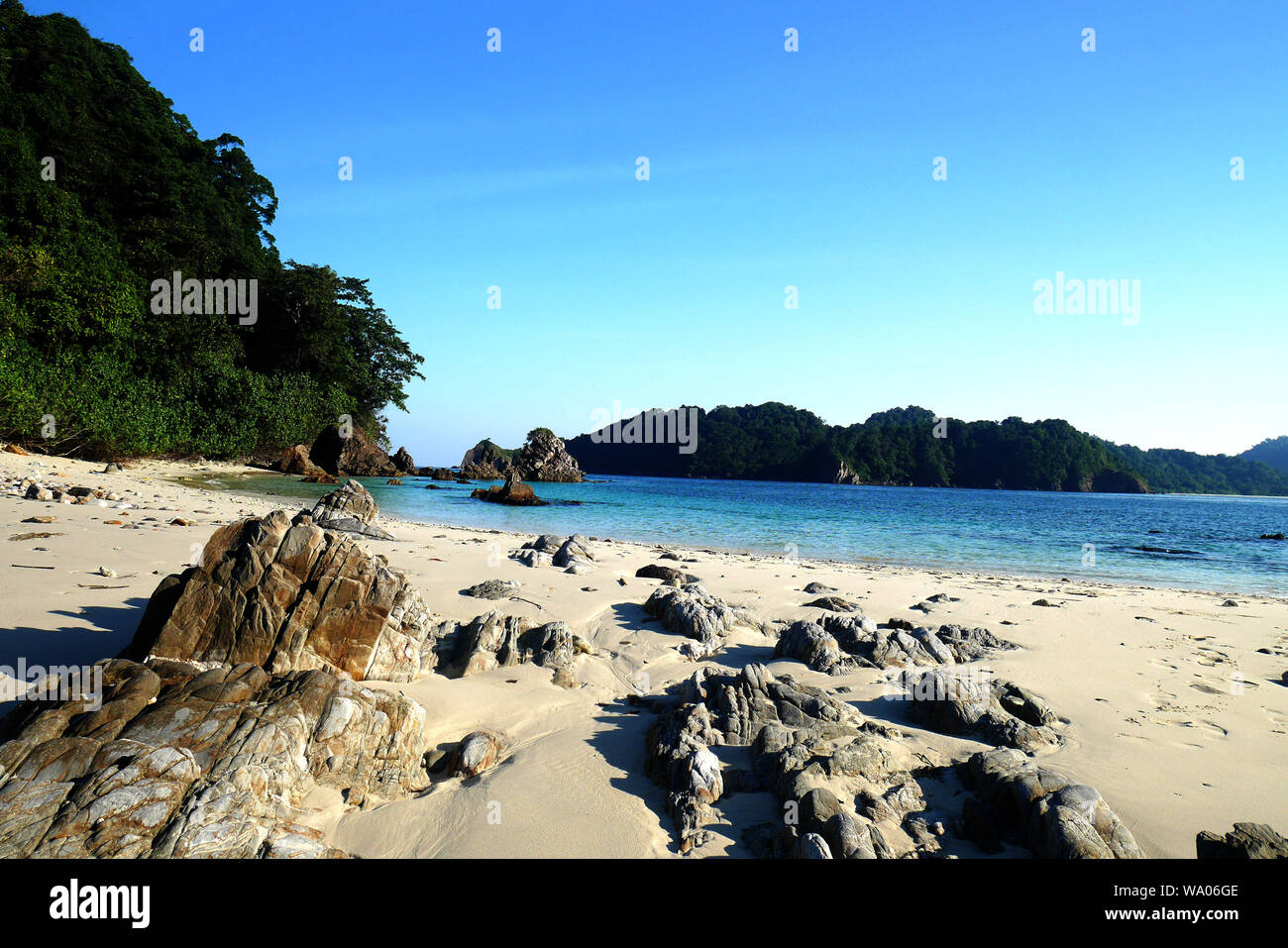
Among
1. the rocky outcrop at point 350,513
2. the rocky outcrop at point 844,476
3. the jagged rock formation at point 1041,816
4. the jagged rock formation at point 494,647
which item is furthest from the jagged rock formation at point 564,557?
the rocky outcrop at point 844,476

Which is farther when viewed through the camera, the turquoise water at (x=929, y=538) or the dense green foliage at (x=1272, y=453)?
the dense green foliage at (x=1272, y=453)

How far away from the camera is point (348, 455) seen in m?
51.2

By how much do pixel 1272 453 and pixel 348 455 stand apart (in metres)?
241

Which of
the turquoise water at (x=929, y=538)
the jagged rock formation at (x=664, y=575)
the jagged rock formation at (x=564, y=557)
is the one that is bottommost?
the turquoise water at (x=929, y=538)

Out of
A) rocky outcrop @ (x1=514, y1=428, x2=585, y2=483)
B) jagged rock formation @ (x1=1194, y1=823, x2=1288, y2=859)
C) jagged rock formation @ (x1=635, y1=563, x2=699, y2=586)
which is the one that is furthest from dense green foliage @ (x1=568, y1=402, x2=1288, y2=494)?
jagged rock formation @ (x1=1194, y1=823, x2=1288, y2=859)

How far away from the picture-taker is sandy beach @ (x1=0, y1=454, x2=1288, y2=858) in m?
3.66

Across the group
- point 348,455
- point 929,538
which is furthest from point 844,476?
point 929,538

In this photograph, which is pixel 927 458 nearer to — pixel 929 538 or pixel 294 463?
pixel 929 538

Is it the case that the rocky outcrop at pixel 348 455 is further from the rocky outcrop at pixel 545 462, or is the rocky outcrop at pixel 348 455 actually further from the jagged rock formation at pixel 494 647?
the jagged rock formation at pixel 494 647

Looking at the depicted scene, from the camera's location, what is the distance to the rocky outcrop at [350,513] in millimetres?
12984

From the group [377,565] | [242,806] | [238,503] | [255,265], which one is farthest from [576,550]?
[255,265]

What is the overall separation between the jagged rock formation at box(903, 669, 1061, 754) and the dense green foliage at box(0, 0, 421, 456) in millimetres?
29957

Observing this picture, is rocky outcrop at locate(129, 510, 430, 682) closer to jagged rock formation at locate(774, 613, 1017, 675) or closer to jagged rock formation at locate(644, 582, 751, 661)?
jagged rock formation at locate(644, 582, 751, 661)

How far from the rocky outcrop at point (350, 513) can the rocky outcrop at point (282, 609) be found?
7.30 metres
